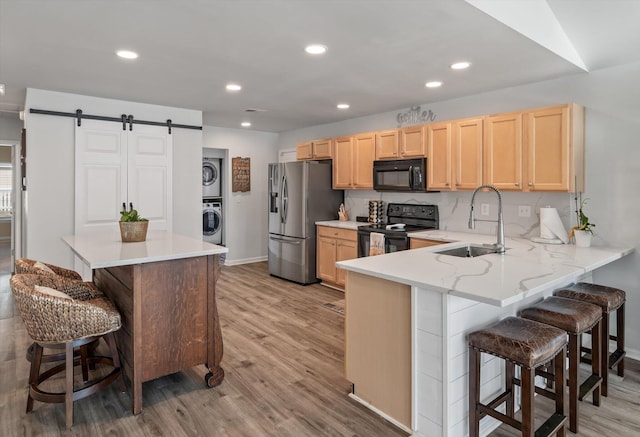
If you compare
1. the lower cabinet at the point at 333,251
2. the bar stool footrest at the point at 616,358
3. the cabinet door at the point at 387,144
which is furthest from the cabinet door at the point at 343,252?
the bar stool footrest at the point at 616,358

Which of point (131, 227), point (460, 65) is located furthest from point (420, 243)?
point (131, 227)

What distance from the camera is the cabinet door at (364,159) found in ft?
16.6

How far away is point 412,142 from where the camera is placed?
4535 millimetres

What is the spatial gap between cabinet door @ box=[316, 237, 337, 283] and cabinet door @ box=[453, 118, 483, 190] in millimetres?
1874

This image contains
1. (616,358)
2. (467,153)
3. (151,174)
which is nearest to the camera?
(616,358)

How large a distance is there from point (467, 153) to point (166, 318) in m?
3.14

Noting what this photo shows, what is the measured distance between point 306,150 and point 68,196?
10.6 ft

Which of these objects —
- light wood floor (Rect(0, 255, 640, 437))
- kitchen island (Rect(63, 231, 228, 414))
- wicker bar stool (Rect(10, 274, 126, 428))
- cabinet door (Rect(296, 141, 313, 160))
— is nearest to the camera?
wicker bar stool (Rect(10, 274, 126, 428))

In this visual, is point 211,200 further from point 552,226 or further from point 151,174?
point 552,226

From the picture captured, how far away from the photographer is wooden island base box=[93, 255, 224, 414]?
7.77ft

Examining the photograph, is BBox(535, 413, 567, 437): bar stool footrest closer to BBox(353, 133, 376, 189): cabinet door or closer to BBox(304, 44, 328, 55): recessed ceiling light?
BBox(304, 44, 328, 55): recessed ceiling light

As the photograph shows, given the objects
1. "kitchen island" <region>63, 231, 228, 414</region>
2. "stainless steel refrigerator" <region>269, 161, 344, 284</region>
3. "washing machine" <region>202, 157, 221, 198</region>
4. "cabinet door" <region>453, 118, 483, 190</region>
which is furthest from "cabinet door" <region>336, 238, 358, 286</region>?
"washing machine" <region>202, 157, 221, 198</region>

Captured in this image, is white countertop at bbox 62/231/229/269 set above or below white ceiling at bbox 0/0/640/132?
below

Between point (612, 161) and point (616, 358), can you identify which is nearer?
point (616, 358)
